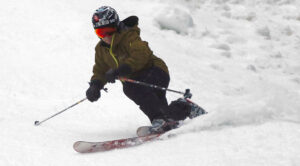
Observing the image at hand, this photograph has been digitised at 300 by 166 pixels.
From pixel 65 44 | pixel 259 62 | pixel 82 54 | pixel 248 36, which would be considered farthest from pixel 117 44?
pixel 248 36

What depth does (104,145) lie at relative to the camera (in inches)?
135

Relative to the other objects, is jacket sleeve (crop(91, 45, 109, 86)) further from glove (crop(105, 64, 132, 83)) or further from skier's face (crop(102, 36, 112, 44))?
glove (crop(105, 64, 132, 83))

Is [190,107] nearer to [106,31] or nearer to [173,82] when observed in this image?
[106,31]

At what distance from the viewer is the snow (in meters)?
2.92

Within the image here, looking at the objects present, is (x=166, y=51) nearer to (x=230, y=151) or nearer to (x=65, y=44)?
(x=65, y=44)

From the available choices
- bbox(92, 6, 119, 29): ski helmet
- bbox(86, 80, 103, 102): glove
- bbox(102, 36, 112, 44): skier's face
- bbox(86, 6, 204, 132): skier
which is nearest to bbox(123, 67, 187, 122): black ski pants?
bbox(86, 6, 204, 132): skier

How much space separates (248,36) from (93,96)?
7.22 m

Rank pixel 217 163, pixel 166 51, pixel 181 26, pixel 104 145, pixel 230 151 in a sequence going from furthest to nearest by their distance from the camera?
pixel 181 26
pixel 166 51
pixel 104 145
pixel 230 151
pixel 217 163

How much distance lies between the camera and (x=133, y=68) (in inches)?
146

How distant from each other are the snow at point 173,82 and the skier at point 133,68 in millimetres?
386

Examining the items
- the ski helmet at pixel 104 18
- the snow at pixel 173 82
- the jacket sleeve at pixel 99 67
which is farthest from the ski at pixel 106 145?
the ski helmet at pixel 104 18

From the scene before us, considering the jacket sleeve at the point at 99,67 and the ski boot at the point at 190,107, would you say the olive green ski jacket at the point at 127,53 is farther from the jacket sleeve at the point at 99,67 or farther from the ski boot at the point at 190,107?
the ski boot at the point at 190,107

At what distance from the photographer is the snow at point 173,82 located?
9.59ft

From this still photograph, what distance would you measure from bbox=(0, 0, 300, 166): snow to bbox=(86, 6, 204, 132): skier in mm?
386
